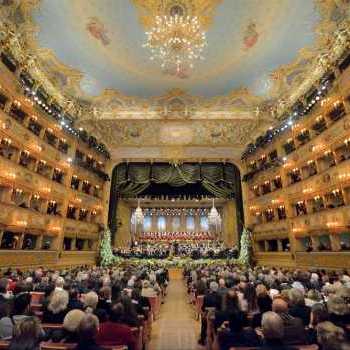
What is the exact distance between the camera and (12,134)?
13508mm

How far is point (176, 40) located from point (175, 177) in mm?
11729

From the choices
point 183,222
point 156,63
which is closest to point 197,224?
point 183,222

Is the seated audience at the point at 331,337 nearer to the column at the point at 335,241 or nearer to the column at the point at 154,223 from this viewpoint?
the column at the point at 335,241

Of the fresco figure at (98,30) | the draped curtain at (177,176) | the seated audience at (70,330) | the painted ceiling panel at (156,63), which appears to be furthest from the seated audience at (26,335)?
the draped curtain at (177,176)

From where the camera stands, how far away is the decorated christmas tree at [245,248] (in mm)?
19359

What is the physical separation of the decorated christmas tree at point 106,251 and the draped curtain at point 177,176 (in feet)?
14.4

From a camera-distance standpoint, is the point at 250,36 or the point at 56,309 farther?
the point at 250,36

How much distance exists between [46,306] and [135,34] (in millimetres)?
14740

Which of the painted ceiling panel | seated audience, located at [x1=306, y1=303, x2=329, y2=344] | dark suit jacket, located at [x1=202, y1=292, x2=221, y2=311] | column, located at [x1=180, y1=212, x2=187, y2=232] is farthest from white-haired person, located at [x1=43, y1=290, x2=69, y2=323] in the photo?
column, located at [x1=180, y1=212, x2=187, y2=232]

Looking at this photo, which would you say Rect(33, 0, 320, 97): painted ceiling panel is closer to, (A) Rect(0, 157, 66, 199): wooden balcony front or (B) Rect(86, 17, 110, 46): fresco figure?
(B) Rect(86, 17, 110, 46): fresco figure

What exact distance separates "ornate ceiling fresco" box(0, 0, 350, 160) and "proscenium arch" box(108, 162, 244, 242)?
215 centimetres

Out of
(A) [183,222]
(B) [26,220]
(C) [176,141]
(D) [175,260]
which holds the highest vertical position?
(C) [176,141]

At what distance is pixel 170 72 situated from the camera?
17250 millimetres

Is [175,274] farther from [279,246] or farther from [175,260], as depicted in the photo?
[279,246]
